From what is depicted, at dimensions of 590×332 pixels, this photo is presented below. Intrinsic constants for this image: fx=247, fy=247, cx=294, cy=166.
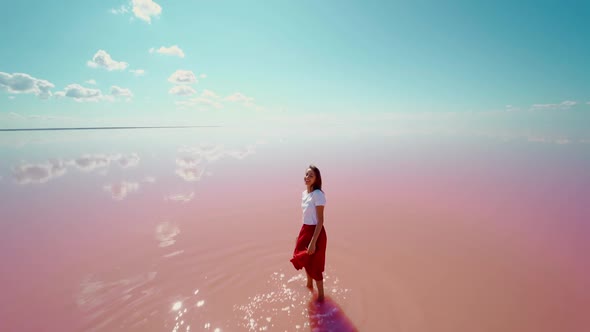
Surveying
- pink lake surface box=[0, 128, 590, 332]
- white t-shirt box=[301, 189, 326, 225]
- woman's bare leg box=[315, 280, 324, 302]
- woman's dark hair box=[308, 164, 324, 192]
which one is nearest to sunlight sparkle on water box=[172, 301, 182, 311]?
pink lake surface box=[0, 128, 590, 332]

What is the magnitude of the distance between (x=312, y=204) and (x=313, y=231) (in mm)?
425

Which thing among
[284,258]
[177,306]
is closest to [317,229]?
[284,258]

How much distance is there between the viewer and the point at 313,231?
3609 millimetres

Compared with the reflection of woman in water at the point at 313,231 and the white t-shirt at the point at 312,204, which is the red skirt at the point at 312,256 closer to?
the reflection of woman in water at the point at 313,231

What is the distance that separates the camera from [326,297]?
412cm

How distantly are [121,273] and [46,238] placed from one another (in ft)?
10.8

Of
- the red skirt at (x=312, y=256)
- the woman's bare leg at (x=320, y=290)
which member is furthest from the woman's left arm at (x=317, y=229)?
the woman's bare leg at (x=320, y=290)

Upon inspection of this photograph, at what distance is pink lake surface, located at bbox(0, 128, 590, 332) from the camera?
377 cm

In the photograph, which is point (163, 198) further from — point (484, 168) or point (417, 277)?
point (484, 168)

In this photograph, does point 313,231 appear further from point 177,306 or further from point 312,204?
point 177,306

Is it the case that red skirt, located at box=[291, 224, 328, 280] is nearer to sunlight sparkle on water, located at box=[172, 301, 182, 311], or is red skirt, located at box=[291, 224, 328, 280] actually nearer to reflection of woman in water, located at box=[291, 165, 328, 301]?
reflection of woman in water, located at box=[291, 165, 328, 301]

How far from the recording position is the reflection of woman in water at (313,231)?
3.44 metres

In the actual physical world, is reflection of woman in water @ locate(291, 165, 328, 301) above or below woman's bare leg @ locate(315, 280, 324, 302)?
above

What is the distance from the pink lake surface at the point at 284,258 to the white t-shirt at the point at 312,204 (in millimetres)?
1482
